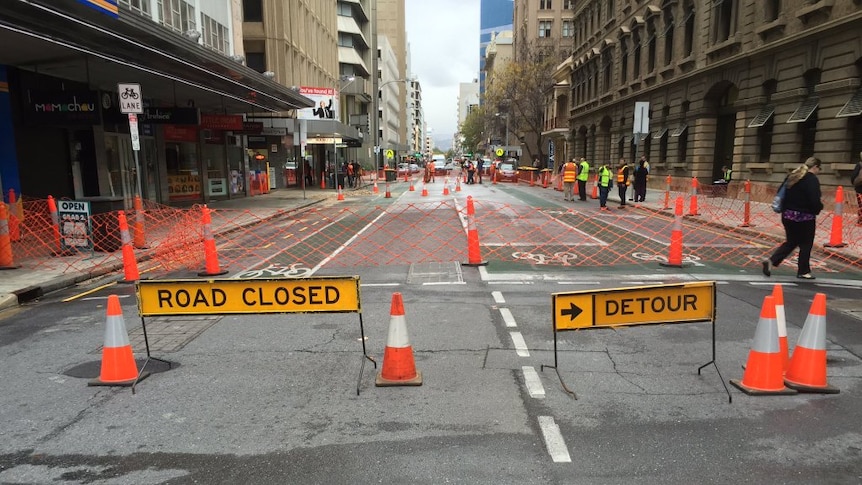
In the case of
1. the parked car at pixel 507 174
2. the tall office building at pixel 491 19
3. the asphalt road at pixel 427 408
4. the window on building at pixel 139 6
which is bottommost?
the asphalt road at pixel 427 408

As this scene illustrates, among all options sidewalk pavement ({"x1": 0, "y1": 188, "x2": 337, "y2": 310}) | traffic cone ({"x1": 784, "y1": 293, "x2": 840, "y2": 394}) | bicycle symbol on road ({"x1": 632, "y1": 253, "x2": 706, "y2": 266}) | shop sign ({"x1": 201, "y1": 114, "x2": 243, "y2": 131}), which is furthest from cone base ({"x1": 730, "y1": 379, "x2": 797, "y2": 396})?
shop sign ({"x1": 201, "y1": 114, "x2": 243, "y2": 131})

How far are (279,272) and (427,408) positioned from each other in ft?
19.4

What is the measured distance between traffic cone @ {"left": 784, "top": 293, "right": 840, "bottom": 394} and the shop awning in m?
11.6

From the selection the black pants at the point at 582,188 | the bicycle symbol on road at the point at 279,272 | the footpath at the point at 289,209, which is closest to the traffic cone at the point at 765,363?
the bicycle symbol on road at the point at 279,272

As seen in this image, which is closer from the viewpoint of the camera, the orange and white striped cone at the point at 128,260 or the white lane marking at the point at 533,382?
the white lane marking at the point at 533,382

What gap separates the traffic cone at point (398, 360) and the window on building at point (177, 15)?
781 inches

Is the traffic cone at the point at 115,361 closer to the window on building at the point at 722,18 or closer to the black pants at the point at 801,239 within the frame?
the black pants at the point at 801,239

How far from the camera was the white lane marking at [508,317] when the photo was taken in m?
6.41

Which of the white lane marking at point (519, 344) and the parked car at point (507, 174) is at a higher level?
the parked car at point (507, 174)

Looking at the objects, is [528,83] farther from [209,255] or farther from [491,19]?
[491,19]

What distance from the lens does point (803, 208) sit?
839cm

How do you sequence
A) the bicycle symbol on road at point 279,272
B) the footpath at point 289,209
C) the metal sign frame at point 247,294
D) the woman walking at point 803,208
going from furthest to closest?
the bicycle symbol on road at point 279,272 < the footpath at point 289,209 < the woman walking at point 803,208 < the metal sign frame at point 247,294

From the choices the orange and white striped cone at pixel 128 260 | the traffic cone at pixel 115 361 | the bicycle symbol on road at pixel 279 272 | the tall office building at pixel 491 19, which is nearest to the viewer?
the traffic cone at pixel 115 361

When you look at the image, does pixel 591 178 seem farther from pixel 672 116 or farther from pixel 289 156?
pixel 289 156
